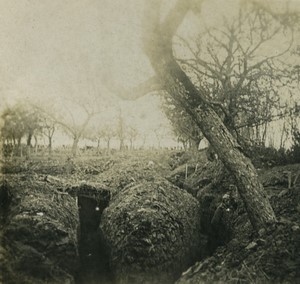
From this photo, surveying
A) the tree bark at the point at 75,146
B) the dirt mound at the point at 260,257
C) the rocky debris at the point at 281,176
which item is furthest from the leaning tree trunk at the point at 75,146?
the rocky debris at the point at 281,176

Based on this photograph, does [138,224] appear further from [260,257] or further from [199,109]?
[199,109]

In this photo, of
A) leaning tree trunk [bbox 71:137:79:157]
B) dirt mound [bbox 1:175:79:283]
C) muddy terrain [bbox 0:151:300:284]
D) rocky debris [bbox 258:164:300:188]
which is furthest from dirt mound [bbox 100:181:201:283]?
rocky debris [bbox 258:164:300:188]

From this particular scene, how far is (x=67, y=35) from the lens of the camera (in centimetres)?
344

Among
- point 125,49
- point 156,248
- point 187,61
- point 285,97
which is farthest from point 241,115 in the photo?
point 156,248

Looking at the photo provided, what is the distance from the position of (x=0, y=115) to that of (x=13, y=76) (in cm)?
42

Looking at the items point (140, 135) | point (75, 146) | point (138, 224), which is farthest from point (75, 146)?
point (138, 224)

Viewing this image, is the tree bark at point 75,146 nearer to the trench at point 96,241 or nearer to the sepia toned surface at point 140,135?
the sepia toned surface at point 140,135

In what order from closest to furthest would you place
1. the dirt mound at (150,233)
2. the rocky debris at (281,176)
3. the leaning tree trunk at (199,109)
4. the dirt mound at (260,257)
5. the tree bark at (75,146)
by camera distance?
the dirt mound at (260,257) < the dirt mound at (150,233) < the leaning tree trunk at (199,109) < the rocky debris at (281,176) < the tree bark at (75,146)

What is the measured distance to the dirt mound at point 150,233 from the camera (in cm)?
292

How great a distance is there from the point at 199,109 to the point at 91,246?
5.84 ft

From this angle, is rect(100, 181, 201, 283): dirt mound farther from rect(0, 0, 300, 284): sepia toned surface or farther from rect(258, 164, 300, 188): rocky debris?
rect(258, 164, 300, 188): rocky debris

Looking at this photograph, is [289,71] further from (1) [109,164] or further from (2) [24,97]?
(2) [24,97]

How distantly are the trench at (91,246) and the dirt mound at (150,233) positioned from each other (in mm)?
104

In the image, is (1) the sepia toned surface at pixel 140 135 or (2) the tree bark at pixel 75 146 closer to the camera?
(1) the sepia toned surface at pixel 140 135
